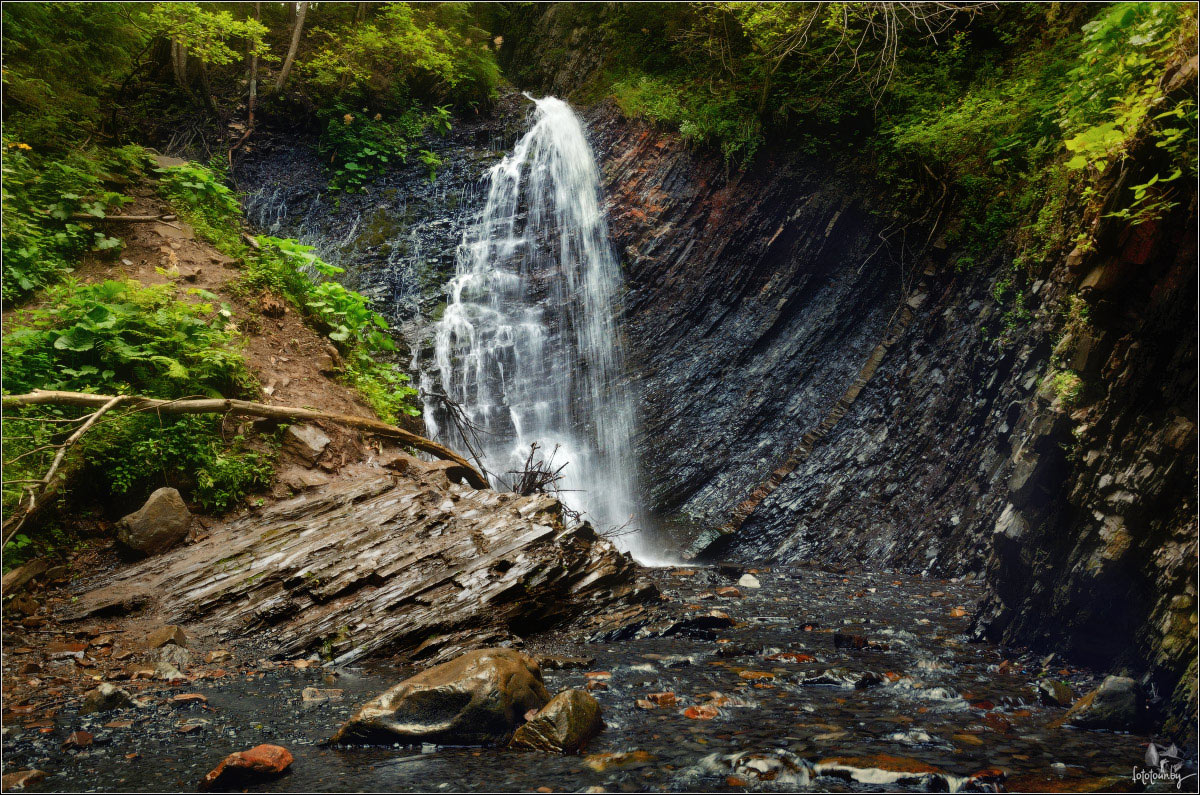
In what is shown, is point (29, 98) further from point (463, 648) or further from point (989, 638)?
point (989, 638)

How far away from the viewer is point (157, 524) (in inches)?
184

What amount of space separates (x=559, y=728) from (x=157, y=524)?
3.85 m

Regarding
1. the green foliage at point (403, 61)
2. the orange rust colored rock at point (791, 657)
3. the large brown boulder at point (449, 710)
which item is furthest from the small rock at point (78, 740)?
the green foliage at point (403, 61)

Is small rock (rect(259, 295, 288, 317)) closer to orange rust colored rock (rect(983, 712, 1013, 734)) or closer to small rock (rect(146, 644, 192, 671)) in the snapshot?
small rock (rect(146, 644, 192, 671))

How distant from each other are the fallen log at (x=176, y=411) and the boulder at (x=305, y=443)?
130 millimetres

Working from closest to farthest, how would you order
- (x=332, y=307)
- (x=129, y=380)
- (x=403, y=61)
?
(x=129, y=380)
(x=332, y=307)
(x=403, y=61)

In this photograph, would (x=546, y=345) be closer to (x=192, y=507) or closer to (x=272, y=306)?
(x=272, y=306)

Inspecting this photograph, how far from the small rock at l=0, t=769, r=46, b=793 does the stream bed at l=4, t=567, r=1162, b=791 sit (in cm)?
5

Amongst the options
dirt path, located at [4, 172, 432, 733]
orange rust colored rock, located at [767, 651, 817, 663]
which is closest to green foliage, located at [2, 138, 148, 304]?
dirt path, located at [4, 172, 432, 733]

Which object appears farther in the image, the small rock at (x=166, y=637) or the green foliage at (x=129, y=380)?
the green foliage at (x=129, y=380)

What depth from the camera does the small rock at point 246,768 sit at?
2.55 m

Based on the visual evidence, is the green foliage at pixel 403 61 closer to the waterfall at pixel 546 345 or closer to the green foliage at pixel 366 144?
the green foliage at pixel 366 144

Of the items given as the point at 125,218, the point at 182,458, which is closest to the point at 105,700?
the point at 182,458

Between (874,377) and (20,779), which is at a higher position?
(874,377)
